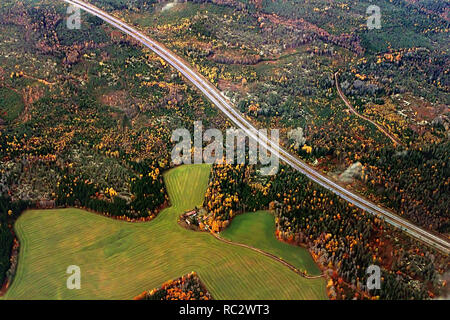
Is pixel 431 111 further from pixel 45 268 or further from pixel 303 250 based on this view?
pixel 45 268

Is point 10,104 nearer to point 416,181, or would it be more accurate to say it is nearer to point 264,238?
point 264,238

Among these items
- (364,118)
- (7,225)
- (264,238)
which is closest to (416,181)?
(364,118)

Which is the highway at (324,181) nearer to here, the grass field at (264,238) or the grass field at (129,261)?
the grass field at (264,238)

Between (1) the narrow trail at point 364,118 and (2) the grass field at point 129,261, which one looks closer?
(2) the grass field at point 129,261

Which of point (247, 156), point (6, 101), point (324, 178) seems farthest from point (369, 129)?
point (6, 101)

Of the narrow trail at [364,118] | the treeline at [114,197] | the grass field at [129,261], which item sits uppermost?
the narrow trail at [364,118]

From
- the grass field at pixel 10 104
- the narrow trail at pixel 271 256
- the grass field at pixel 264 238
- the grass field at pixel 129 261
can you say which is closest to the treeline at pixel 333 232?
the grass field at pixel 264 238
